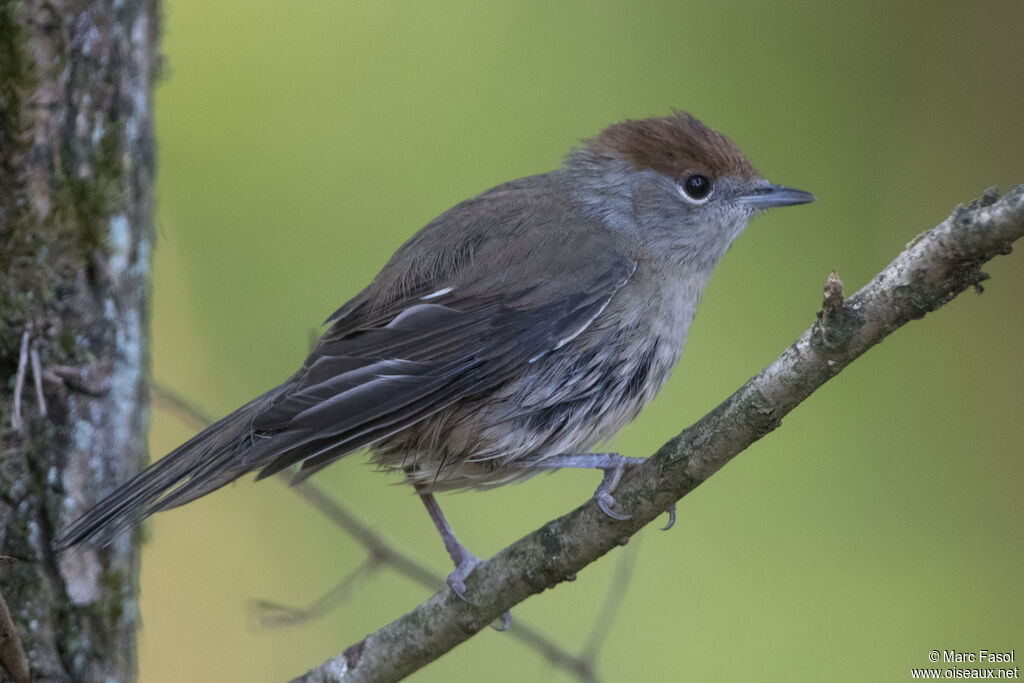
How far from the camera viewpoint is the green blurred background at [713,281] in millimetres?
4371

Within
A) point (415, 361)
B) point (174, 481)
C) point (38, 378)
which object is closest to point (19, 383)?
point (38, 378)

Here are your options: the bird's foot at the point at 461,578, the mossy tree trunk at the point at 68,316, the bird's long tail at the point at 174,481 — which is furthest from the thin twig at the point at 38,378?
the bird's foot at the point at 461,578

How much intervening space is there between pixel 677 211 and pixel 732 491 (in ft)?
5.24

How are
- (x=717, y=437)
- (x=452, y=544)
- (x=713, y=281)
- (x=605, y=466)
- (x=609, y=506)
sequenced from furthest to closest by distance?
(x=713, y=281), (x=452, y=544), (x=605, y=466), (x=609, y=506), (x=717, y=437)

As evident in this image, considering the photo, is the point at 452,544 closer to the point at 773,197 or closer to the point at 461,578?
the point at 461,578

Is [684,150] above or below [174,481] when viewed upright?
above

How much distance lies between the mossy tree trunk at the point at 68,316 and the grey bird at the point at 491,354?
0.80 feet

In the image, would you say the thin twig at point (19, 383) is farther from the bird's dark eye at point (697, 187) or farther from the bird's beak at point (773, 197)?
the bird's beak at point (773, 197)

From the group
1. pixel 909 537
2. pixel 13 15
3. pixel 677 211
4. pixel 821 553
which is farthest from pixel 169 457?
pixel 909 537

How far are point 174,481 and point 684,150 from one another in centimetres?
213

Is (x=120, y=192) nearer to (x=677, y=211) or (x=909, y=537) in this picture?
(x=677, y=211)

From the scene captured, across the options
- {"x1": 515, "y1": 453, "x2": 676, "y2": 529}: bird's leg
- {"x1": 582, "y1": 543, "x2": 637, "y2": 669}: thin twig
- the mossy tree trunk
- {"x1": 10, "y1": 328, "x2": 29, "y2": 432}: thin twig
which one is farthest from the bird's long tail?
{"x1": 582, "y1": 543, "x2": 637, "y2": 669}: thin twig

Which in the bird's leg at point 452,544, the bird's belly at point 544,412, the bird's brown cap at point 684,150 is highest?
the bird's brown cap at point 684,150

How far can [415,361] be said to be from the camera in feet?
9.58
